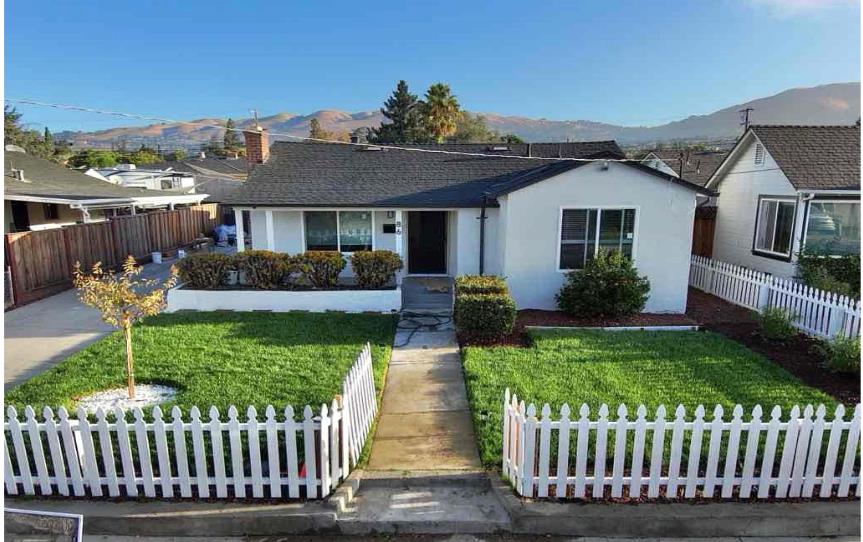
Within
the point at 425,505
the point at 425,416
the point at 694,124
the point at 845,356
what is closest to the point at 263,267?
the point at 425,416

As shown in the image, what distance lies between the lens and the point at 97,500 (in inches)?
170

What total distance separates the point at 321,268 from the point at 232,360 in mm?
3811

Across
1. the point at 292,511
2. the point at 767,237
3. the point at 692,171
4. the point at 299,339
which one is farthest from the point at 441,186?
the point at 692,171

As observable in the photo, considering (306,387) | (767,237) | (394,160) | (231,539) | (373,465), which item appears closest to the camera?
(231,539)

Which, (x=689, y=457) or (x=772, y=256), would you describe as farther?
(x=772, y=256)

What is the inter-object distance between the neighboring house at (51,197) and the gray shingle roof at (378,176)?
519cm

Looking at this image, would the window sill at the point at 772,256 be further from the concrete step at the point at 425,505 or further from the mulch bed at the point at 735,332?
the concrete step at the point at 425,505

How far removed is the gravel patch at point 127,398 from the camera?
6.04 metres

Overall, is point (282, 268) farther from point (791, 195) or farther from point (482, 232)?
point (791, 195)

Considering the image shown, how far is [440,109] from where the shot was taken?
40062mm

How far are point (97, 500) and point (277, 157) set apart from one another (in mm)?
12133

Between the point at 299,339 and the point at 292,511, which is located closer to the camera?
the point at 292,511

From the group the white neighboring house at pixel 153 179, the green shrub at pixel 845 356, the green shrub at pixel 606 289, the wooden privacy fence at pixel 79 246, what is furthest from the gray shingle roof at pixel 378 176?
the white neighboring house at pixel 153 179

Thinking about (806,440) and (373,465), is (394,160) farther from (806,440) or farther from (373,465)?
(806,440)
